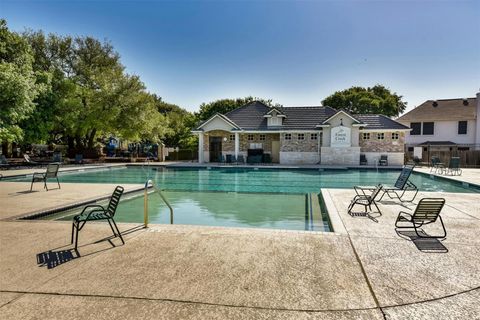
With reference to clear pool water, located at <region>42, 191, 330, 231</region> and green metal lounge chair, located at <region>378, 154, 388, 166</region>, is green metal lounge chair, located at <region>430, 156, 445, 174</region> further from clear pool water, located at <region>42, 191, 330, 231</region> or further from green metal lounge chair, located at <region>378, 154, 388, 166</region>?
clear pool water, located at <region>42, 191, 330, 231</region>

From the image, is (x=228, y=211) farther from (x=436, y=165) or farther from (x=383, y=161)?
(x=383, y=161)

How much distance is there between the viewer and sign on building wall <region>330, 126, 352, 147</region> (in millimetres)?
26703

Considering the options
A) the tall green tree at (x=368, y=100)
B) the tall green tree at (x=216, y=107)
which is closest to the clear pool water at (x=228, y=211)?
the tall green tree at (x=216, y=107)

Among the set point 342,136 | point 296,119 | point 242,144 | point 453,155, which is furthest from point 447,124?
point 242,144

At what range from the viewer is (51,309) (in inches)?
122

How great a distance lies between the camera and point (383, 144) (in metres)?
26.9

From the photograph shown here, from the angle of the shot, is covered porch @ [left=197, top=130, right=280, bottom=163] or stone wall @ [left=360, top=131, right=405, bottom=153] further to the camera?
covered porch @ [left=197, top=130, right=280, bottom=163]

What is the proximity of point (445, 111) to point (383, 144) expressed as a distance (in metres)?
14.1

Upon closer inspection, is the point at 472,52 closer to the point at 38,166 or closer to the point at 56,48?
the point at 38,166

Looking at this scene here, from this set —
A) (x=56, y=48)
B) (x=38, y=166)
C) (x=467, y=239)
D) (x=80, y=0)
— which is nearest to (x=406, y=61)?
(x=467, y=239)

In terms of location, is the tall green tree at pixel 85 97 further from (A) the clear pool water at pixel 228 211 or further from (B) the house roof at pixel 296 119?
(A) the clear pool water at pixel 228 211

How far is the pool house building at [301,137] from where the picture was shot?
26750 millimetres

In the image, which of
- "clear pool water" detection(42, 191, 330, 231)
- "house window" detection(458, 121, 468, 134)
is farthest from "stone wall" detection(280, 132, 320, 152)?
"house window" detection(458, 121, 468, 134)

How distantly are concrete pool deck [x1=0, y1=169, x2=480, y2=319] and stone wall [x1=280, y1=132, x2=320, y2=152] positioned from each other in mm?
21827
